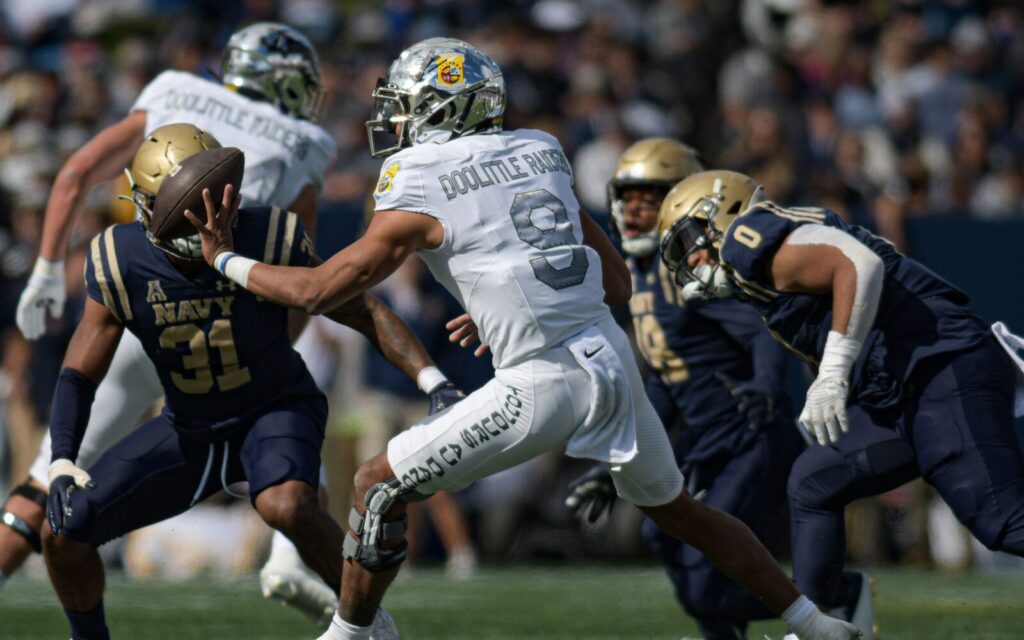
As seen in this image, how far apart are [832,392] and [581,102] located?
7.25m

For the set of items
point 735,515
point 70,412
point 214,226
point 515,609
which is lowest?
point 515,609

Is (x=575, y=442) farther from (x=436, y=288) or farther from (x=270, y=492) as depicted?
(x=436, y=288)

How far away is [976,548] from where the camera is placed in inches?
388

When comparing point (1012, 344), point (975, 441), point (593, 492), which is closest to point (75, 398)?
point (593, 492)

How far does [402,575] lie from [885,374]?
15.9ft

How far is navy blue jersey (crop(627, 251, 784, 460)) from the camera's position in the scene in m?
5.79

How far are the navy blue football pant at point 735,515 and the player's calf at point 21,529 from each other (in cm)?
210

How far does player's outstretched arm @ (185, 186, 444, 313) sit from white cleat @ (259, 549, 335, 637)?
150 centimetres

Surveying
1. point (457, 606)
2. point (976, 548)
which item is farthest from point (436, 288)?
point (976, 548)

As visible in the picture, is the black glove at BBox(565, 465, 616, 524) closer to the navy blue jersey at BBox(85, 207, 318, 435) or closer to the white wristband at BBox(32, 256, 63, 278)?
the navy blue jersey at BBox(85, 207, 318, 435)

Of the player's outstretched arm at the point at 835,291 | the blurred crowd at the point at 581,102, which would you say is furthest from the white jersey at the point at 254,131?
the blurred crowd at the point at 581,102

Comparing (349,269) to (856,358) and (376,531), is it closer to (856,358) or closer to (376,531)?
(376,531)

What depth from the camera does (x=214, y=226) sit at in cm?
Answer: 464

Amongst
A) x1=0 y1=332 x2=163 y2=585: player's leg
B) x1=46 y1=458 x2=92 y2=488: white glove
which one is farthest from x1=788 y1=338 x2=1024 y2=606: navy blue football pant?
x1=0 y1=332 x2=163 y2=585: player's leg
